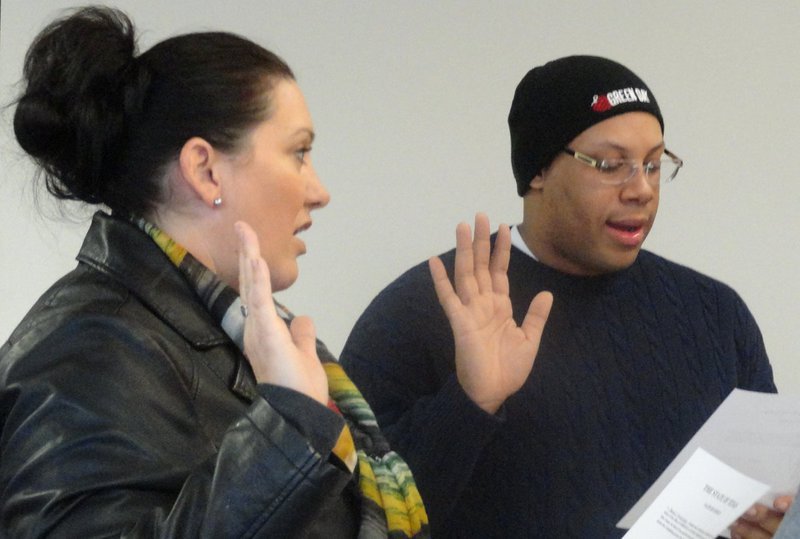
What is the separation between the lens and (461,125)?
2.83 metres

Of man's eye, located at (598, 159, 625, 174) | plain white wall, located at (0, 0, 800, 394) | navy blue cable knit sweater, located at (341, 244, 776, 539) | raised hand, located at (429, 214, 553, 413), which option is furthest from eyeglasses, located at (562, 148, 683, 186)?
plain white wall, located at (0, 0, 800, 394)

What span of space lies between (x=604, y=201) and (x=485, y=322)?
393mm

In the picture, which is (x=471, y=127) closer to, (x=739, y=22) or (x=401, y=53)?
(x=401, y=53)

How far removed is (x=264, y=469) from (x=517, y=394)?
2.87 feet

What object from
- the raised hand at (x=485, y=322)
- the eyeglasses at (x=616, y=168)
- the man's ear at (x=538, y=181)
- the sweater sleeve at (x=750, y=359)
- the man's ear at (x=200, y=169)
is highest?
the man's ear at (x=200, y=169)

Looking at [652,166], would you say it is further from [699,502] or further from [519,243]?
[699,502]

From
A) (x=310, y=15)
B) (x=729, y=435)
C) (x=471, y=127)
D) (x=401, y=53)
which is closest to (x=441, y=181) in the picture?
(x=471, y=127)

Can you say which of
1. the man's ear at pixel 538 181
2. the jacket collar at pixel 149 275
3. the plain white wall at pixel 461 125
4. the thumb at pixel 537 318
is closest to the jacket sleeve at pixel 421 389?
the thumb at pixel 537 318

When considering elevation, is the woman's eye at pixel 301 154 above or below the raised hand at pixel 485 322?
above

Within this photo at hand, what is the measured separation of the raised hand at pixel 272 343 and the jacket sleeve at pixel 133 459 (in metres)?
0.02

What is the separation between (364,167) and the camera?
9.42 feet

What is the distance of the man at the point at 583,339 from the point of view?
1.84 meters

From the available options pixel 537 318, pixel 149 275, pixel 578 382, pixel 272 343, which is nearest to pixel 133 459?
pixel 272 343

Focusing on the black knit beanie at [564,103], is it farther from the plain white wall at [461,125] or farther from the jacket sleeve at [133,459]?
the jacket sleeve at [133,459]
